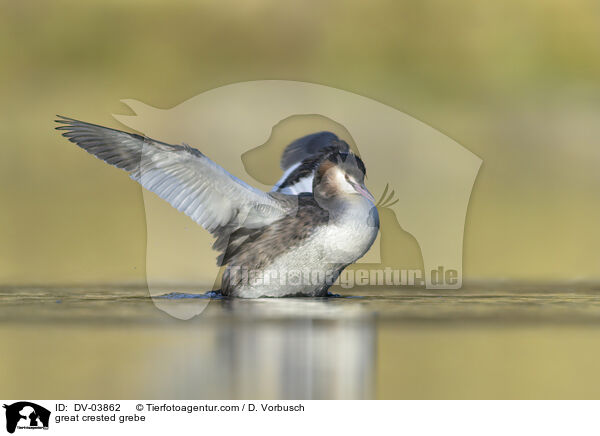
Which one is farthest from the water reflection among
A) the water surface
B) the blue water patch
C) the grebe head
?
the grebe head

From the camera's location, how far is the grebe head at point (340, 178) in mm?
9023

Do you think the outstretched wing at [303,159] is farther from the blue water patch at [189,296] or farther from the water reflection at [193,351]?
the water reflection at [193,351]

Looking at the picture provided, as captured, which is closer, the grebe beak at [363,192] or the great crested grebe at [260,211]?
the great crested grebe at [260,211]

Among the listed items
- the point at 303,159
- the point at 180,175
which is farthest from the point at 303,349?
the point at 303,159

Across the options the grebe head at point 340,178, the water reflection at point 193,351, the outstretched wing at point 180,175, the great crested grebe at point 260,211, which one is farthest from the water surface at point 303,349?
the grebe head at point 340,178

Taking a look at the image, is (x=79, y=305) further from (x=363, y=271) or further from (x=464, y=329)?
(x=363, y=271)

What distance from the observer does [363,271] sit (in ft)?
39.0

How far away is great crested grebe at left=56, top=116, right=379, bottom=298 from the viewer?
8.57 m
